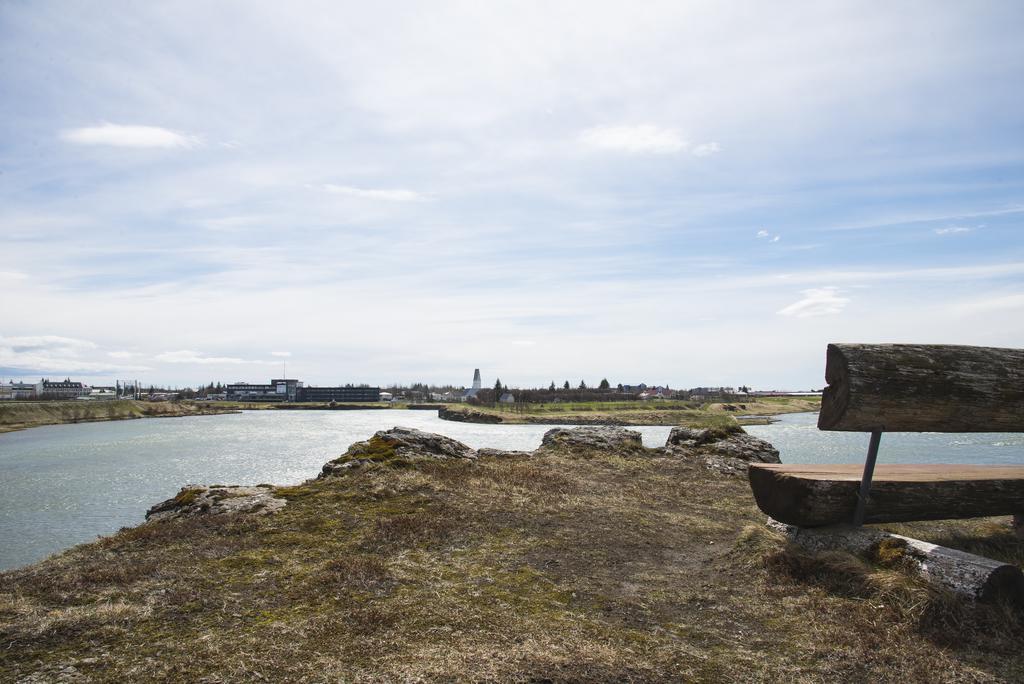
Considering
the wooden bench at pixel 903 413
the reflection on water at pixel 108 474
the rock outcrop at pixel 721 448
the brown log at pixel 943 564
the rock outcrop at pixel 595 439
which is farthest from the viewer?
the reflection on water at pixel 108 474

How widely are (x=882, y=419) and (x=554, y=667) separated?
567 centimetres

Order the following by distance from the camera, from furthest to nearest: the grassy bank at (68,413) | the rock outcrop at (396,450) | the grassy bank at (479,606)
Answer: the grassy bank at (68,413)
the rock outcrop at (396,450)
the grassy bank at (479,606)

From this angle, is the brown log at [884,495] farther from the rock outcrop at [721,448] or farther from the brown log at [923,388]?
the rock outcrop at [721,448]

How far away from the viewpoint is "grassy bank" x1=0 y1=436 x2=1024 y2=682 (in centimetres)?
569

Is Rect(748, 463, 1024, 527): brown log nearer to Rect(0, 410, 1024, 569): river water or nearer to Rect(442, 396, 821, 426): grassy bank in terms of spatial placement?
Rect(0, 410, 1024, 569): river water

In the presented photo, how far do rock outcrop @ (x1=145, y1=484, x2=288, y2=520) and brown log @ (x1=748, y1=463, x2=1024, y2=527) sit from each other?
9.85 metres

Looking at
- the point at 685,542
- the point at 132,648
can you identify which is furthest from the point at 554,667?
the point at 685,542

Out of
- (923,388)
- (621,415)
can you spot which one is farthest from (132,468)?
(621,415)

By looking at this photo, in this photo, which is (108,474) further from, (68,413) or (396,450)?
(68,413)

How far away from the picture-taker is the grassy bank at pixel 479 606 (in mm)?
5688

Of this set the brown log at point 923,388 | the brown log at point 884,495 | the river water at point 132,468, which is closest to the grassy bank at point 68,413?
the river water at point 132,468

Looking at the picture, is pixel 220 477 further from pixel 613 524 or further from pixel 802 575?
pixel 802 575

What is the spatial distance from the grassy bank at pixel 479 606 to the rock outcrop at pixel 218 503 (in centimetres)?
57

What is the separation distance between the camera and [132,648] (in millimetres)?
5953
